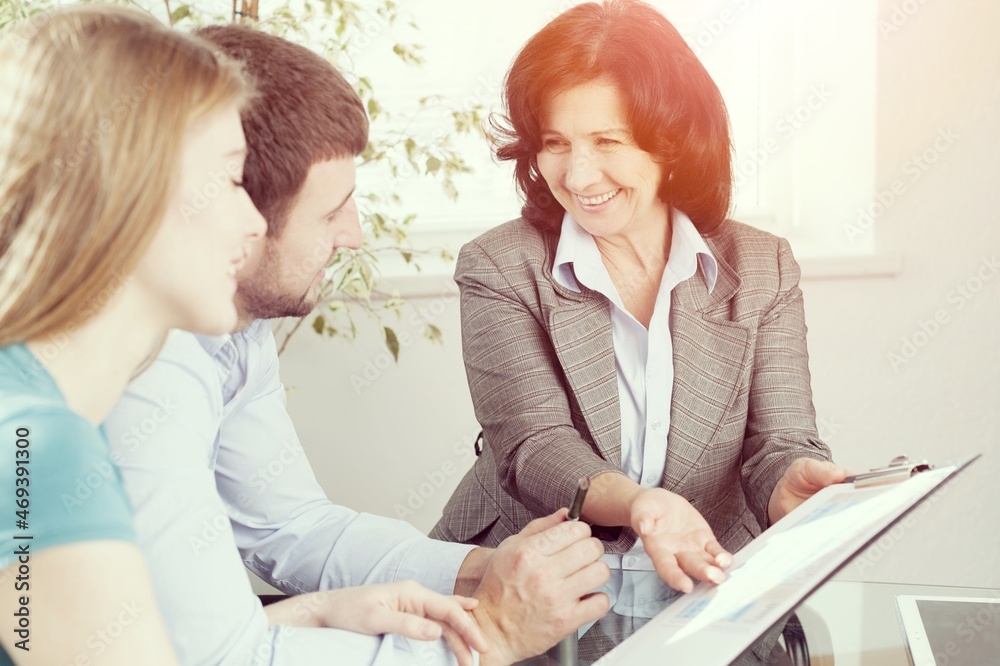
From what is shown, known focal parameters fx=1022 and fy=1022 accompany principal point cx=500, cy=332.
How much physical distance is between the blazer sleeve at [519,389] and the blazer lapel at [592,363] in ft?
0.08

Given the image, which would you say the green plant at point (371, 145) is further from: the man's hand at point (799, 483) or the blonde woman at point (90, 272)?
the blonde woman at point (90, 272)

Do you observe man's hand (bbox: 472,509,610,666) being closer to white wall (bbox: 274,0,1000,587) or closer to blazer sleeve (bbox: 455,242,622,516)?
blazer sleeve (bbox: 455,242,622,516)

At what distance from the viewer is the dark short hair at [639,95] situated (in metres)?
1.60

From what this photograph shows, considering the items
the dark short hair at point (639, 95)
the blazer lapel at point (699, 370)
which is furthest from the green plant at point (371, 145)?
the blazer lapel at point (699, 370)

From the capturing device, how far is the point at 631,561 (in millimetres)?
1555

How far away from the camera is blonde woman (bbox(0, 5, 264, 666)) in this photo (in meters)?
0.69

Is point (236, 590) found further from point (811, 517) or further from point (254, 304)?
point (811, 517)

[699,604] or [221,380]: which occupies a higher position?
[221,380]

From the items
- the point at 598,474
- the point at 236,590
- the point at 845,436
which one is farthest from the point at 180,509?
the point at 845,436

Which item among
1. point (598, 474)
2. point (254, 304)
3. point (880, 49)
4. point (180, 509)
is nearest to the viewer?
point (180, 509)

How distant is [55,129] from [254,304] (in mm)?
497

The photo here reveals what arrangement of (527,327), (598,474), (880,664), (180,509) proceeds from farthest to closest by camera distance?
1. (527,327)
2. (598,474)
3. (880,664)
4. (180,509)

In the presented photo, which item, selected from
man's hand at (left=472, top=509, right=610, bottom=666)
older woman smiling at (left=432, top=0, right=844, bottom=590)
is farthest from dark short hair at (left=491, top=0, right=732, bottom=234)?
man's hand at (left=472, top=509, right=610, bottom=666)

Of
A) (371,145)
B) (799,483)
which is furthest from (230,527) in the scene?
(371,145)
